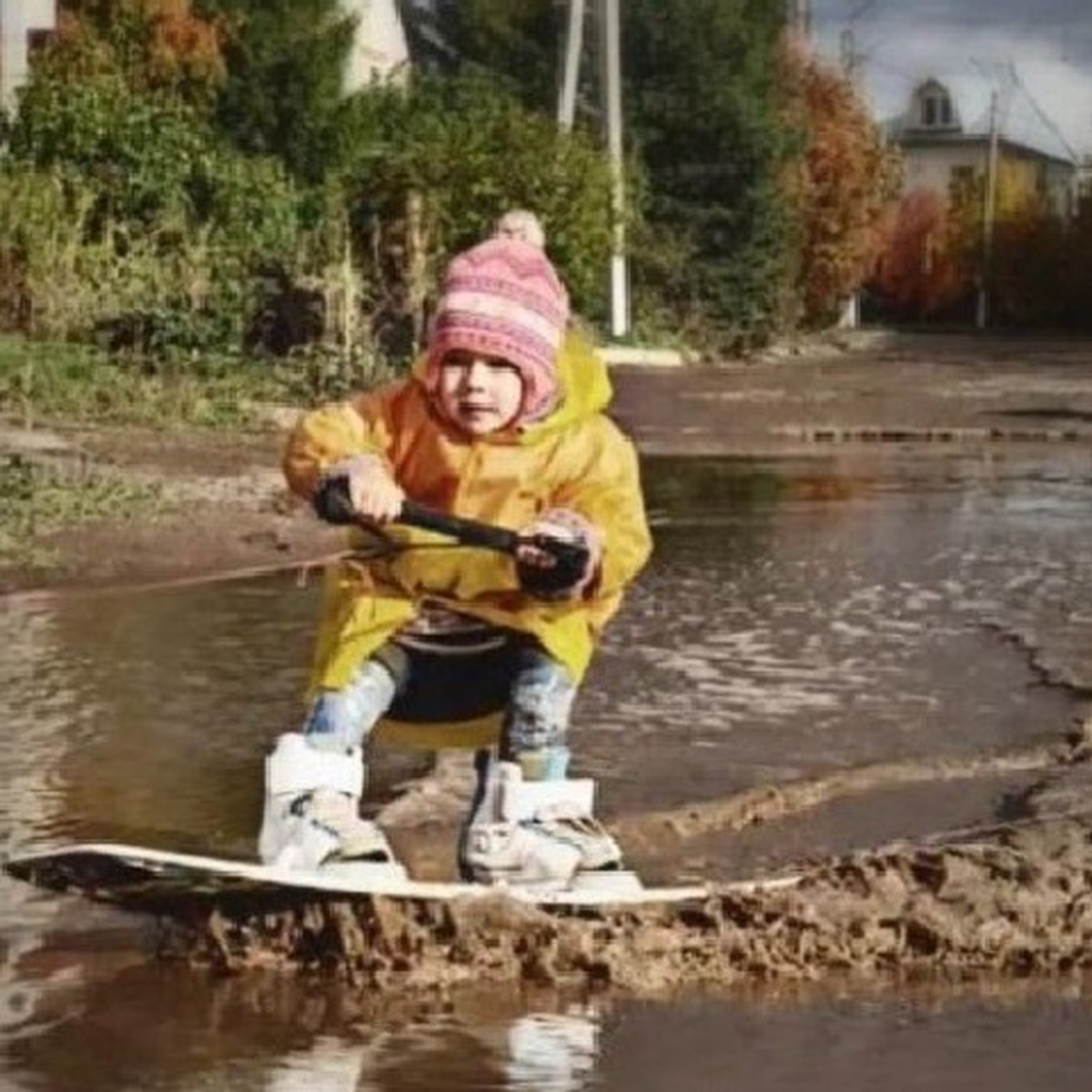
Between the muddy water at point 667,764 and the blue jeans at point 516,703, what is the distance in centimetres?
54

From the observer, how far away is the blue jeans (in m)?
5.93

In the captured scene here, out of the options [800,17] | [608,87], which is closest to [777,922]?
[608,87]

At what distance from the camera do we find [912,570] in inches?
552

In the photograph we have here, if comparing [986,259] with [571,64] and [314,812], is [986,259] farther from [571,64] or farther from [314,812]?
[314,812]

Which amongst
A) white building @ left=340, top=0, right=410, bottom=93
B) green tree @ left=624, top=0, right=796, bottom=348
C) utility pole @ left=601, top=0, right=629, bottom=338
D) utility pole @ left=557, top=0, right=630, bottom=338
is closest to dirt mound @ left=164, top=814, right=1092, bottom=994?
utility pole @ left=601, top=0, right=629, bottom=338

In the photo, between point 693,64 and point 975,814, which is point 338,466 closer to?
point 975,814

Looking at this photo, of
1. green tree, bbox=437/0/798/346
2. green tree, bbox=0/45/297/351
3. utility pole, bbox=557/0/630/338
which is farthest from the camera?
green tree, bbox=437/0/798/346

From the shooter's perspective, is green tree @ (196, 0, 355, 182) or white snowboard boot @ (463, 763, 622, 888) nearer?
white snowboard boot @ (463, 763, 622, 888)

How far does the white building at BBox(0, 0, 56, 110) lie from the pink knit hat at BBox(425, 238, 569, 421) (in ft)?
87.2

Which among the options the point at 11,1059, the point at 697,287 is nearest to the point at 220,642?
the point at 11,1059

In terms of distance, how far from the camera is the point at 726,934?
5922 mm

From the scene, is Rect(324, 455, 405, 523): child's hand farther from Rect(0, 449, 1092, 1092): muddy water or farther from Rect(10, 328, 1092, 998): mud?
Rect(0, 449, 1092, 1092): muddy water

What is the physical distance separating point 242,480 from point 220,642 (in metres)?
A: 6.17

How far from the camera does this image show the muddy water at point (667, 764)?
5.25 metres
